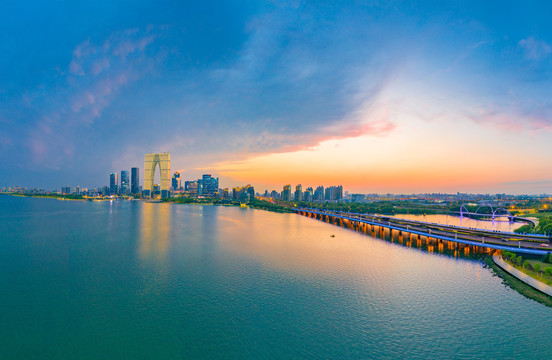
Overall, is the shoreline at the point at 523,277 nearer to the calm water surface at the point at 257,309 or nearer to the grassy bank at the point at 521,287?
the grassy bank at the point at 521,287

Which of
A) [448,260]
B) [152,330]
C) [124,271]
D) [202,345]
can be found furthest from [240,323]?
[448,260]

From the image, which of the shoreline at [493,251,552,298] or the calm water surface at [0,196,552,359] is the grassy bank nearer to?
the shoreline at [493,251,552,298]

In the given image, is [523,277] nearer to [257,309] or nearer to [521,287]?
[521,287]

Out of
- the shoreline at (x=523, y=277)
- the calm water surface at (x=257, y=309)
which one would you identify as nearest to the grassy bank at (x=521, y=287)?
the shoreline at (x=523, y=277)

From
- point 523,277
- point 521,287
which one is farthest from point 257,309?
point 523,277

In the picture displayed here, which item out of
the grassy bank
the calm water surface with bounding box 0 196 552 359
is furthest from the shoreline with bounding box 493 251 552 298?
the calm water surface with bounding box 0 196 552 359

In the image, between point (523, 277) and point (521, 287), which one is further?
point (523, 277)

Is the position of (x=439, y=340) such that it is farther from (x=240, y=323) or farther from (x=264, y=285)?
(x=264, y=285)
